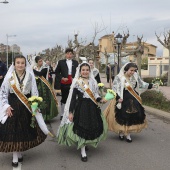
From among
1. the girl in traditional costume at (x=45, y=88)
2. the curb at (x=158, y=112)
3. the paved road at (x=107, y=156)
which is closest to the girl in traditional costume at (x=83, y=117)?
the paved road at (x=107, y=156)

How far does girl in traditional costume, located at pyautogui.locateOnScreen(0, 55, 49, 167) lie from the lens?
15.2ft

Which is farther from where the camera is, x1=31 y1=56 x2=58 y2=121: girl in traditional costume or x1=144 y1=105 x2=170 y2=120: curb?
x1=144 y1=105 x2=170 y2=120: curb

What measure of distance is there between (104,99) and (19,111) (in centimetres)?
147

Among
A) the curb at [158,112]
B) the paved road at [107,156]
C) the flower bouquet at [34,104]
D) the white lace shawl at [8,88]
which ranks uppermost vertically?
the white lace shawl at [8,88]

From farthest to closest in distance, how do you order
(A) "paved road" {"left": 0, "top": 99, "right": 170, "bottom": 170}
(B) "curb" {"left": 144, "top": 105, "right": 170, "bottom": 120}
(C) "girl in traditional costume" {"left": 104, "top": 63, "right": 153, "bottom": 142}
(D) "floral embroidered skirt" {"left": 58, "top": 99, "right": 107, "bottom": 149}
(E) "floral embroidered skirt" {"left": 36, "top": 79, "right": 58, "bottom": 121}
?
(B) "curb" {"left": 144, "top": 105, "right": 170, "bottom": 120} < (E) "floral embroidered skirt" {"left": 36, "top": 79, "right": 58, "bottom": 121} < (C) "girl in traditional costume" {"left": 104, "top": 63, "right": 153, "bottom": 142} < (D) "floral embroidered skirt" {"left": 58, "top": 99, "right": 107, "bottom": 149} < (A) "paved road" {"left": 0, "top": 99, "right": 170, "bottom": 170}

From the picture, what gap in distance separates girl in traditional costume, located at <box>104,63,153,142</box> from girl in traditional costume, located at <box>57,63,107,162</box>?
987mm

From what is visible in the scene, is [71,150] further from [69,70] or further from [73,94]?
[69,70]

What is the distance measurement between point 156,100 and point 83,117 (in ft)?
21.8

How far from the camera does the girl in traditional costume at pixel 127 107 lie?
6.23m

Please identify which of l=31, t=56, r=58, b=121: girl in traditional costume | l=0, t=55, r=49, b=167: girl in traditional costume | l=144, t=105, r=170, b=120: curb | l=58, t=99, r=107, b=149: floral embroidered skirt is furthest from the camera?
Answer: l=144, t=105, r=170, b=120: curb

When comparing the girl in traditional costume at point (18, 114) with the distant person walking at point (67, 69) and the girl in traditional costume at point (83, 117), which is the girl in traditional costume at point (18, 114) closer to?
the girl in traditional costume at point (83, 117)

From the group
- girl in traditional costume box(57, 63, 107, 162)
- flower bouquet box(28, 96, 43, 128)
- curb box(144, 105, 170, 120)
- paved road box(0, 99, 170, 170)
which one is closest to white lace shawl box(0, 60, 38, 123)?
flower bouquet box(28, 96, 43, 128)

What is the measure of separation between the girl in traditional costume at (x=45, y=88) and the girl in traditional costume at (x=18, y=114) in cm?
301

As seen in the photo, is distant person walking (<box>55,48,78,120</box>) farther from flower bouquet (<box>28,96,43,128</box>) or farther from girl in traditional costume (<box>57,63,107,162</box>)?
flower bouquet (<box>28,96,43,128</box>)
